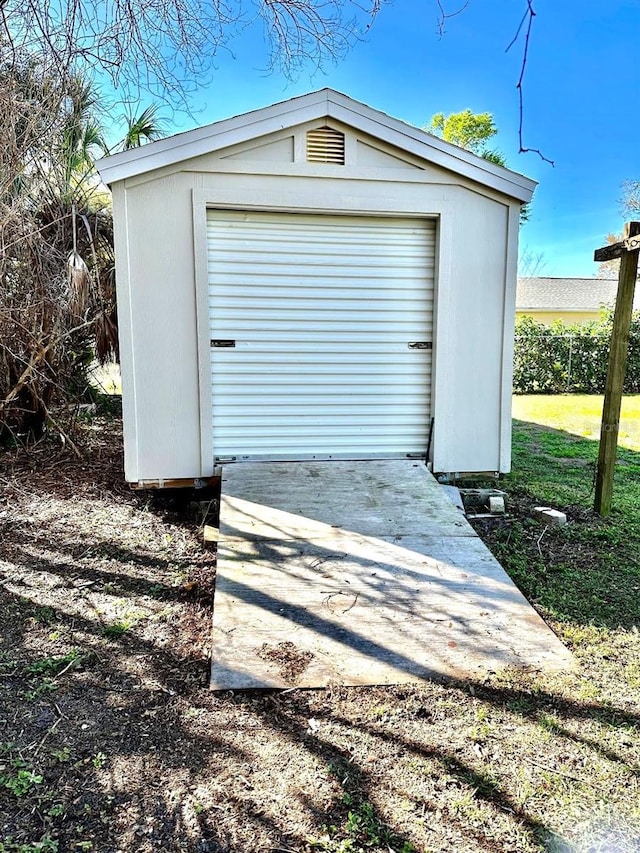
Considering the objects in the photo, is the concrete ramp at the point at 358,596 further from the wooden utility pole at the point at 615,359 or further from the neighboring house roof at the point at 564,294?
the neighboring house roof at the point at 564,294

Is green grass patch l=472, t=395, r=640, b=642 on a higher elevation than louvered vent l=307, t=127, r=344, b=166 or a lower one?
lower

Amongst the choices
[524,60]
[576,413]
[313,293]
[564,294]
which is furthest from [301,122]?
[564,294]

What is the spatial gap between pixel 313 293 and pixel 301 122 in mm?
1340

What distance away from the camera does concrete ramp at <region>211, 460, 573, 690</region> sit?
8.27 ft

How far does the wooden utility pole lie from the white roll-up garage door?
57.0 inches

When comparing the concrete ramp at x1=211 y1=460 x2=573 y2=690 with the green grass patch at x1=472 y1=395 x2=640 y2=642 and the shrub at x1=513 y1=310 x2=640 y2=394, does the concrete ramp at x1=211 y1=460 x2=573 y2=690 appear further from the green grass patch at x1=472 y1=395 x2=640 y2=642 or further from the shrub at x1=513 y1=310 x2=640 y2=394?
the shrub at x1=513 y1=310 x2=640 y2=394

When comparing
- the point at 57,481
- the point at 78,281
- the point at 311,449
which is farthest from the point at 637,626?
the point at 78,281

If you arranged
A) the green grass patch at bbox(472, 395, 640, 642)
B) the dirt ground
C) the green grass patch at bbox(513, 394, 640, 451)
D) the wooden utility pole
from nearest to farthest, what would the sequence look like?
the dirt ground < the green grass patch at bbox(472, 395, 640, 642) < the wooden utility pole < the green grass patch at bbox(513, 394, 640, 451)

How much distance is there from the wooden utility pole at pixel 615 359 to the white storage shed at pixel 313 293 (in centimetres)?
78

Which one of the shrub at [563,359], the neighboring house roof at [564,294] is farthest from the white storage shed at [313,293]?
the neighboring house roof at [564,294]

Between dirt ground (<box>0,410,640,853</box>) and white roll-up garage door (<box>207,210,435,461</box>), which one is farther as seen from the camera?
white roll-up garage door (<box>207,210,435,461</box>)

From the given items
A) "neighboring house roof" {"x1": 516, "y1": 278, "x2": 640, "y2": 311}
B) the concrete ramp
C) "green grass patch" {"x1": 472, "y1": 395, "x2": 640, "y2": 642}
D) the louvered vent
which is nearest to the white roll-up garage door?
the louvered vent

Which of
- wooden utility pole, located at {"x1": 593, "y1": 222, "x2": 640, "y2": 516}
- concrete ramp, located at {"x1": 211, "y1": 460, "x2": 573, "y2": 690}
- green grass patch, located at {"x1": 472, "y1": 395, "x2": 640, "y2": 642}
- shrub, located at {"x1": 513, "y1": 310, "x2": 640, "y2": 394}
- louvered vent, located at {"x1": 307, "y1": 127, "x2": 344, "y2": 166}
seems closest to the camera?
concrete ramp, located at {"x1": 211, "y1": 460, "x2": 573, "y2": 690}

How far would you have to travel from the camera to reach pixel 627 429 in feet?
29.6
